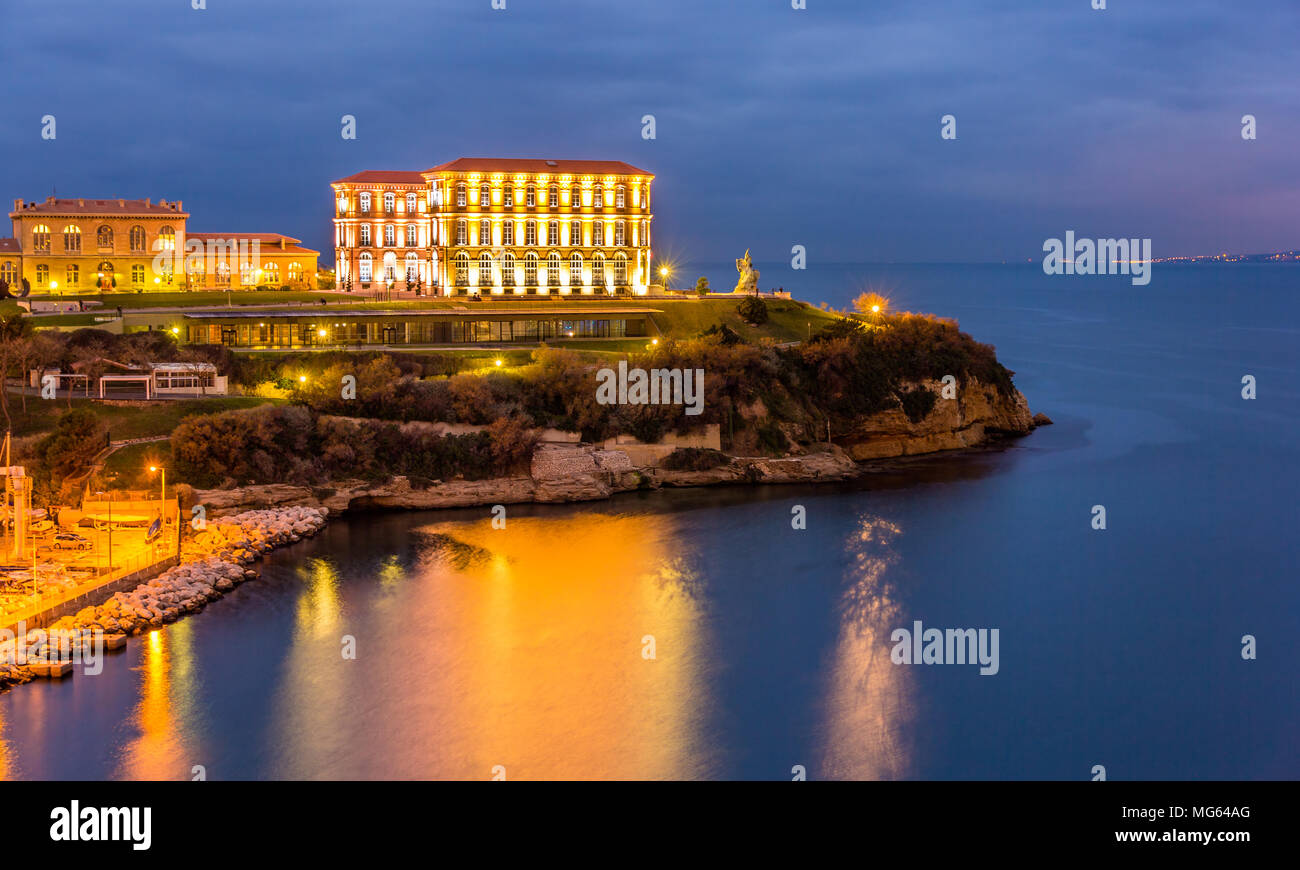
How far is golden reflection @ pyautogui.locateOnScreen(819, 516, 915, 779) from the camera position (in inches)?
859

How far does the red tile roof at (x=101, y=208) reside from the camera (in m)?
67.6

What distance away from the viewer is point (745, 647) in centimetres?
2744

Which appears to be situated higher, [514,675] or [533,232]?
[533,232]

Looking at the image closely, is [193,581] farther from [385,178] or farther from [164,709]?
[385,178]

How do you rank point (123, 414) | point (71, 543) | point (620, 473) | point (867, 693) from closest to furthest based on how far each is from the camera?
point (867, 693), point (71, 543), point (123, 414), point (620, 473)

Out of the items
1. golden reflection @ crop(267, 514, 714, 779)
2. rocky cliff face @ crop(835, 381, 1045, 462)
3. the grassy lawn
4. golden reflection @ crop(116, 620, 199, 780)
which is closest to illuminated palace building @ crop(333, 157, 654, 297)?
rocky cliff face @ crop(835, 381, 1045, 462)

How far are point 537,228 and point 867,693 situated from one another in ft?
152

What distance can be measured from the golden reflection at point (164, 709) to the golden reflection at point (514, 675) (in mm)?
1687

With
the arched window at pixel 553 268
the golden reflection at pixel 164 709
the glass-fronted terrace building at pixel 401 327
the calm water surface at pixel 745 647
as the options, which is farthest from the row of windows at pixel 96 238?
the golden reflection at pixel 164 709

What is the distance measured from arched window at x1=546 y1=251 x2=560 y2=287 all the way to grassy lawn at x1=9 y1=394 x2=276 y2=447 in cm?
2761

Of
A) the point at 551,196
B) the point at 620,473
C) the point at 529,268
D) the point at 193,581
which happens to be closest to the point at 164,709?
the point at 193,581

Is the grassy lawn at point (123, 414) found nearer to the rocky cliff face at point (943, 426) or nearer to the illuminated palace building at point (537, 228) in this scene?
the rocky cliff face at point (943, 426)
